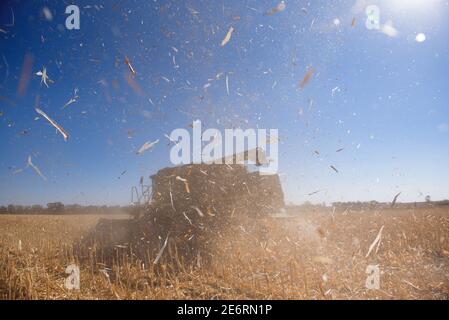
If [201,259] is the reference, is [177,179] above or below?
above

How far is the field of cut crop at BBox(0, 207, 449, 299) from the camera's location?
5.63 m

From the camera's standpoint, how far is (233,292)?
5848 millimetres

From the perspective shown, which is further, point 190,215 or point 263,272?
point 190,215

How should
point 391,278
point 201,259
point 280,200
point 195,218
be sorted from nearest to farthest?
1. point 391,278
2. point 201,259
3. point 195,218
4. point 280,200

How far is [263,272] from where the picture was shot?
708 centimetres

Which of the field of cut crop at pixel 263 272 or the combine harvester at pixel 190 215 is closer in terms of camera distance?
the field of cut crop at pixel 263 272

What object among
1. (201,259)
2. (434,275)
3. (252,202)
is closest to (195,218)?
(201,259)

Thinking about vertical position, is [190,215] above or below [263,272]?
above

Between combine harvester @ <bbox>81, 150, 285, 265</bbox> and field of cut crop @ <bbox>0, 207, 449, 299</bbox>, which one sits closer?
field of cut crop @ <bbox>0, 207, 449, 299</bbox>

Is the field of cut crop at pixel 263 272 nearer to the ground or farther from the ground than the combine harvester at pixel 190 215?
nearer to the ground

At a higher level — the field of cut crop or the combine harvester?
the combine harvester

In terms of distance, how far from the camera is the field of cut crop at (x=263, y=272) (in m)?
5.63
